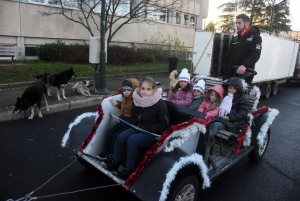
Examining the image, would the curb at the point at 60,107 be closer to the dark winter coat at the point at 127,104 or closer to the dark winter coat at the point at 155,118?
the dark winter coat at the point at 127,104

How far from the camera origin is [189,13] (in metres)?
25.7

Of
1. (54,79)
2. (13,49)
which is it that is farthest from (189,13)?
(54,79)

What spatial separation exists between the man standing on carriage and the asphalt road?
1745mm

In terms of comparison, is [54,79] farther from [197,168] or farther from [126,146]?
[197,168]

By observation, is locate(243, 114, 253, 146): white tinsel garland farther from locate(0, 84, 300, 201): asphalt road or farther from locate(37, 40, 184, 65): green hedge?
locate(37, 40, 184, 65): green hedge

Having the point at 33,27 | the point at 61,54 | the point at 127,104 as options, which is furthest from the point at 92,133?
the point at 33,27

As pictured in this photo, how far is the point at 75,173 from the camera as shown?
12.7ft

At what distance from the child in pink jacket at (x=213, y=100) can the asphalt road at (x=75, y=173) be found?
108 cm

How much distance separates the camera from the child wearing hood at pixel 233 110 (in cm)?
371

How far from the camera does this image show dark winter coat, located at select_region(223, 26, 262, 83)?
16.5 ft

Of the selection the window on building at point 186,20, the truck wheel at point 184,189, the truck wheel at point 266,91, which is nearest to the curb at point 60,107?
the truck wheel at point 184,189

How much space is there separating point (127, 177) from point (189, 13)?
82.0 feet

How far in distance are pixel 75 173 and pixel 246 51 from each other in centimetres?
391

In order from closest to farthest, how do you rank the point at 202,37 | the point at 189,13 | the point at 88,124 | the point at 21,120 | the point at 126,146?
the point at 126,146
the point at 88,124
the point at 21,120
the point at 202,37
the point at 189,13
